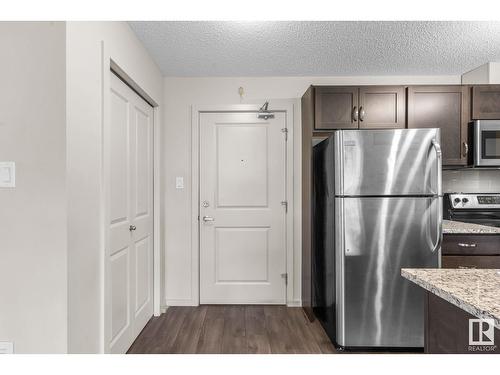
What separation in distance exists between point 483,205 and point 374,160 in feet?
5.25

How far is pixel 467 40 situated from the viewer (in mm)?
2350

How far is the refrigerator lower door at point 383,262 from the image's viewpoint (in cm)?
216

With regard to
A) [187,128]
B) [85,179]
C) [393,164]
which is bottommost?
[85,179]

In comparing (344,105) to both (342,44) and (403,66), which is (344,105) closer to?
(342,44)

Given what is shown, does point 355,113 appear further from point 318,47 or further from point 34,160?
point 34,160

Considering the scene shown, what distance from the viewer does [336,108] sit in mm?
2734

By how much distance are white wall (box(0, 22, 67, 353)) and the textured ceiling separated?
3.23 feet

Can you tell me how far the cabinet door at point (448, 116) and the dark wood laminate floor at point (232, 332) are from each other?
192 cm

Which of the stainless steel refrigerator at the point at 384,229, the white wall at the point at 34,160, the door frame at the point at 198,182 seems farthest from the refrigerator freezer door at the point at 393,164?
the white wall at the point at 34,160

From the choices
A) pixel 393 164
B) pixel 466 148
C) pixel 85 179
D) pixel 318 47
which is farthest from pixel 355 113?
pixel 85 179

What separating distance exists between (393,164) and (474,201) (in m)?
1.43

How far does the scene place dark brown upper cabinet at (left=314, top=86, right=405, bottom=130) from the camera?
8.94ft

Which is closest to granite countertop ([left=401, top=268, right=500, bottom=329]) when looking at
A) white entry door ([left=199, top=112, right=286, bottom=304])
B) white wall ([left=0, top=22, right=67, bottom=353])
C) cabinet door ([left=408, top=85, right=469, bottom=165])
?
white wall ([left=0, top=22, right=67, bottom=353])
